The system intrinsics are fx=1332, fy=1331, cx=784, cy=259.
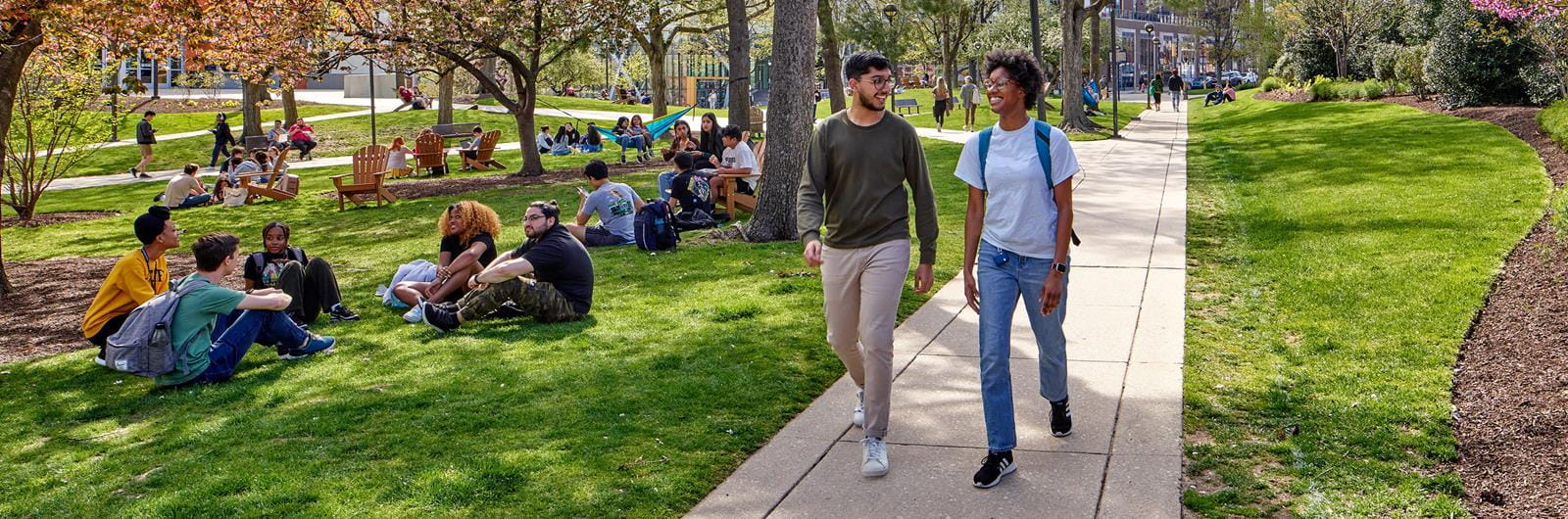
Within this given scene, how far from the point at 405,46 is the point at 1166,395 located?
55.7ft

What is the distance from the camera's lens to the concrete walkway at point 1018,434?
16.4 feet

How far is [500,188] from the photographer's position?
811 inches

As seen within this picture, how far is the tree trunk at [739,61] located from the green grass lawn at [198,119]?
18.1m

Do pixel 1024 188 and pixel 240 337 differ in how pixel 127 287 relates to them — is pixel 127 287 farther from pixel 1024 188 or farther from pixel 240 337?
pixel 1024 188

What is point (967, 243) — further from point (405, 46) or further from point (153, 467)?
Result: point (405, 46)

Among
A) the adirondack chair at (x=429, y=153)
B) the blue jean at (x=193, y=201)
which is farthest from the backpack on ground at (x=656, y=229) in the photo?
the adirondack chair at (x=429, y=153)

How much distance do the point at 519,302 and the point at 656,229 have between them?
3.70 meters

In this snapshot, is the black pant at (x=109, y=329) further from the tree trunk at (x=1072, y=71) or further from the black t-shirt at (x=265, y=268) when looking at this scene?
the tree trunk at (x=1072, y=71)

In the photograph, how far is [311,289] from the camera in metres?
9.80

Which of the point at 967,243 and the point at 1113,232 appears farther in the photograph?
the point at 1113,232

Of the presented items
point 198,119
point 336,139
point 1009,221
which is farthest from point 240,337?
point 198,119

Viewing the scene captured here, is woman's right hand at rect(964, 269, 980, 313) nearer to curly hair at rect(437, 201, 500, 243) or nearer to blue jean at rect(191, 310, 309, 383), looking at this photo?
blue jean at rect(191, 310, 309, 383)

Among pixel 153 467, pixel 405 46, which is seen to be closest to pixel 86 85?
pixel 405 46

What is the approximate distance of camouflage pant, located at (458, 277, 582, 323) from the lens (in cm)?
895
